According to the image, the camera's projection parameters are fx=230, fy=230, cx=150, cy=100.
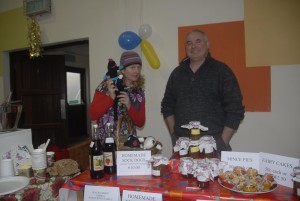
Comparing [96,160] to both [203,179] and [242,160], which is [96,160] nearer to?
[203,179]

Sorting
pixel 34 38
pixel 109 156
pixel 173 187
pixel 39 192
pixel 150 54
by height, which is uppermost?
pixel 34 38

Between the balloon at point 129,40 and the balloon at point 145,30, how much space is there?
0.21 ft

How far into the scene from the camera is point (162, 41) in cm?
263

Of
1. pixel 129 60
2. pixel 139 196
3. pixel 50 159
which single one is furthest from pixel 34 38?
pixel 139 196

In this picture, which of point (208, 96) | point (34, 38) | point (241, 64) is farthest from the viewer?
point (34, 38)

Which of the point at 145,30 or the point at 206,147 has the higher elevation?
the point at 145,30

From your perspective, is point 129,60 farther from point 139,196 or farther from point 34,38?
point 34,38

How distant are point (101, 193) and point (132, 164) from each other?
19 centimetres

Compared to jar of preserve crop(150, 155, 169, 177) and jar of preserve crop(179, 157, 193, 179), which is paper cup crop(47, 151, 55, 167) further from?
jar of preserve crop(179, 157, 193, 179)

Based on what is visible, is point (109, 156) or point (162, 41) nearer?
point (109, 156)

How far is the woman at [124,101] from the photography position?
151 cm

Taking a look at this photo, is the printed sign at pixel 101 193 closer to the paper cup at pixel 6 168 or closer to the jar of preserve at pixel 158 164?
the jar of preserve at pixel 158 164

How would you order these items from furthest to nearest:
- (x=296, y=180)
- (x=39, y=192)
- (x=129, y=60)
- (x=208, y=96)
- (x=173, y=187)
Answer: (x=208, y=96)
(x=129, y=60)
(x=39, y=192)
(x=173, y=187)
(x=296, y=180)

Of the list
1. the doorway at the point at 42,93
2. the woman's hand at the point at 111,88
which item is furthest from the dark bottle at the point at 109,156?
the doorway at the point at 42,93
